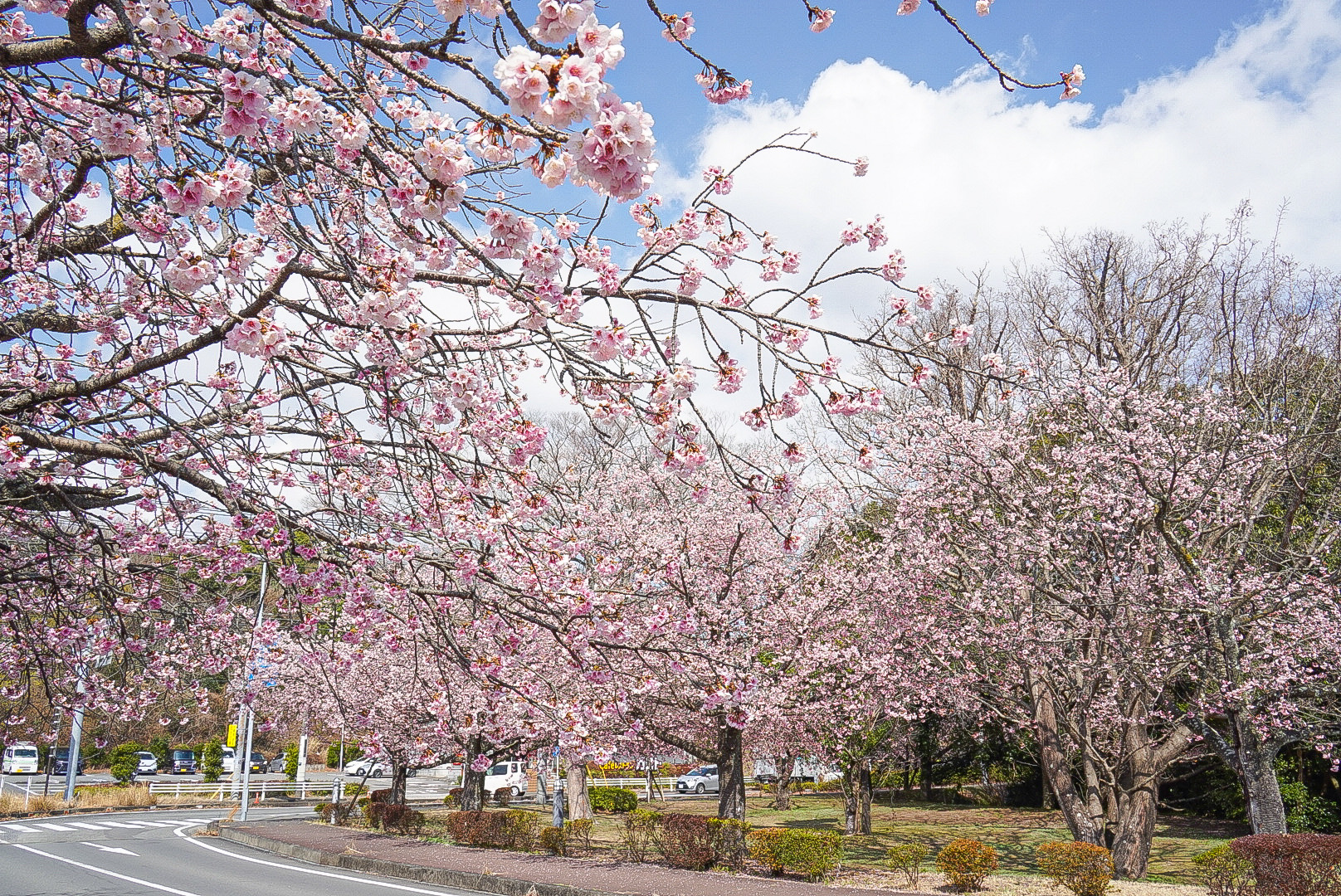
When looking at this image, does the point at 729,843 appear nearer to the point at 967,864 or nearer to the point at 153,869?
the point at 967,864

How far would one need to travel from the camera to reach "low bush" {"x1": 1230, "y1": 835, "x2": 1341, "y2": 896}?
765cm

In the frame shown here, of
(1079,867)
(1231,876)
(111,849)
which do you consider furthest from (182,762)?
(1231,876)

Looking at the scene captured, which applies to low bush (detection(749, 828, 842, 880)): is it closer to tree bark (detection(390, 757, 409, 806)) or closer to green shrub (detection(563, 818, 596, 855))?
green shrub (detection(563, 818, 596, 855))

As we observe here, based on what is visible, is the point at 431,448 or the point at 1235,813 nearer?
the point at 431,448

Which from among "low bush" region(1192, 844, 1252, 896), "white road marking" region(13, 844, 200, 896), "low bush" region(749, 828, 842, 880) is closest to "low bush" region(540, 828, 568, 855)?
"low bush" region(749, 828, 842, 880)

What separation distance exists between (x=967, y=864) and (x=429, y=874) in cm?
725

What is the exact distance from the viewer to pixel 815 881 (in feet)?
36.9

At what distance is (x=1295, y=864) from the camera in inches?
307

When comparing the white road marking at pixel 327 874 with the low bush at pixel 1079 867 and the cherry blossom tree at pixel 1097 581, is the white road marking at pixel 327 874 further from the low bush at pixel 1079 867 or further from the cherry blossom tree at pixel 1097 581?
the cherry blossom tree at pixel 1097 581

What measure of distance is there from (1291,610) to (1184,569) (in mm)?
1365

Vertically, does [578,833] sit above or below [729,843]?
below

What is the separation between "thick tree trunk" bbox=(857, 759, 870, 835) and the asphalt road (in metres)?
10.5

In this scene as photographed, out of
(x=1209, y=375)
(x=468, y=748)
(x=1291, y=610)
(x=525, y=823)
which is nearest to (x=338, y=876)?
(x=525, y=823)

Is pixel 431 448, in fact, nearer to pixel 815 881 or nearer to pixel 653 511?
pixel 815 881
